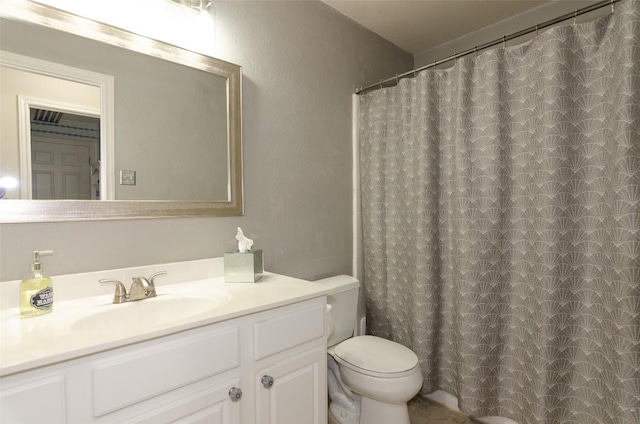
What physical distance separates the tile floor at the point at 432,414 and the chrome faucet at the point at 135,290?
1220mm

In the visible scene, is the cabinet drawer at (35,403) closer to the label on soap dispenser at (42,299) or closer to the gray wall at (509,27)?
the label on soap dispenser at (42,299)

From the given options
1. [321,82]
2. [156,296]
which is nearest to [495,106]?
[321,82]

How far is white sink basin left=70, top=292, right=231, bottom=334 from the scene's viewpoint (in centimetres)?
100

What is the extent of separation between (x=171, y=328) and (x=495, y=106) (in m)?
1.64

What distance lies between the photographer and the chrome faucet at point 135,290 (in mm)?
1124

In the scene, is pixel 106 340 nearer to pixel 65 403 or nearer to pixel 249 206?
pixel 65 403

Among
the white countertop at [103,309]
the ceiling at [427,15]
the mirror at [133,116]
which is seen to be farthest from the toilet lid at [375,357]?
the ceiling at [427,15]

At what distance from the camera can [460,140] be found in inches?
66.5

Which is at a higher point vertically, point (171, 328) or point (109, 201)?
point (109, 201)

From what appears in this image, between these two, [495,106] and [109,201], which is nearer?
[109,201]

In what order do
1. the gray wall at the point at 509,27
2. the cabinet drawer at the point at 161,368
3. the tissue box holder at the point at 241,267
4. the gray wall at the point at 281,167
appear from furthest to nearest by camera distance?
the gray wall at the point at 509,27 < the tissue box holder at the point at 241,267 < the gray wall at the point at 281,167 < the cabinet drawer at the point at 161,368

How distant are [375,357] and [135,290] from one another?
1112mm

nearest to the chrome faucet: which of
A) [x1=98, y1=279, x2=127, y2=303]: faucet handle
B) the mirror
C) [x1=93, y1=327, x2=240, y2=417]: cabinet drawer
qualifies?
[x1=98, y1=279, x2=127, y2=303]: faucet handle

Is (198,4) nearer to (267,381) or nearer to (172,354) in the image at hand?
(172,354)
